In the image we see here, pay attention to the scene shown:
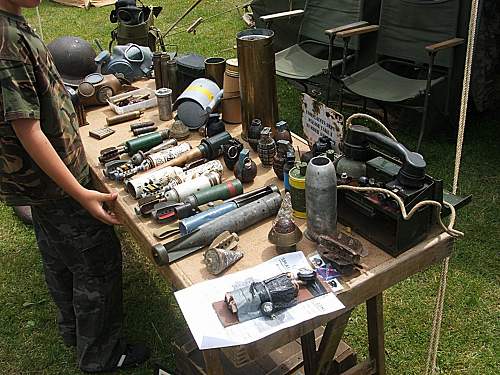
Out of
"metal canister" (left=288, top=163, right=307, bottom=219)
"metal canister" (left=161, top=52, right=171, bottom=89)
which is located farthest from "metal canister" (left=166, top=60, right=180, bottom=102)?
"metal canister" (left=288, top=163, right=307, bottom=219)

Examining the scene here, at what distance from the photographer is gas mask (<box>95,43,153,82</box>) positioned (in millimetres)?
3219

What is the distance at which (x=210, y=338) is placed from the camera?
147 cm

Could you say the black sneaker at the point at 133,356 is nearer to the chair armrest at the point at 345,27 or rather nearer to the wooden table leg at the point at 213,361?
the wooden table leg at the point at 213,361

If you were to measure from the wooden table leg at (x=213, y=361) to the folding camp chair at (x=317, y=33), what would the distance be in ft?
10.6

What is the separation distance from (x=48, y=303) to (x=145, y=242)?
5.15ft

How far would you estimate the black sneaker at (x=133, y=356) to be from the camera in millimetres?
2639

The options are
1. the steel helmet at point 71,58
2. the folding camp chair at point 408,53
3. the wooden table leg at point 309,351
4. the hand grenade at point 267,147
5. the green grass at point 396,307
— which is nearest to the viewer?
the wooden table leg at point 309,351

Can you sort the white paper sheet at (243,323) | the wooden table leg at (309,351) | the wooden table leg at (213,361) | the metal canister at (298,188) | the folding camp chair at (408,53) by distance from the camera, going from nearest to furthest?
the white paper sheet at (243,323)
the wooden table leg at (213,361)
the metal canister at (298,188)
the wooden table leg at (309,351)
the folding camp chair at (408,53)

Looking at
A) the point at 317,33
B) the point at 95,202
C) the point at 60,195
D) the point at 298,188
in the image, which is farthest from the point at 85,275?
the point at 317,33

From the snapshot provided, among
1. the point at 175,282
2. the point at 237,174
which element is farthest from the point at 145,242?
the point at 237,174

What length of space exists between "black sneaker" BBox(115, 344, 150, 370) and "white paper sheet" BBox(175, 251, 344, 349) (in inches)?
47.5

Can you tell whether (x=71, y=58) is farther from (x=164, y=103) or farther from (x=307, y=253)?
(x=307, y=253)

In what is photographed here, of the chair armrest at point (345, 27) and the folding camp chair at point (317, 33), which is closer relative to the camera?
the chair armrest at point (345, 27)

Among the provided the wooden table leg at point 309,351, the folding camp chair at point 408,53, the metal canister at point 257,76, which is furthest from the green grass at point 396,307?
the metal canister at point 257,76
